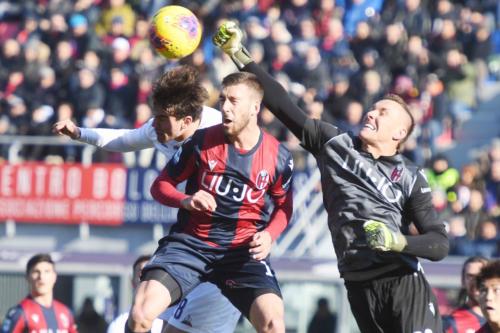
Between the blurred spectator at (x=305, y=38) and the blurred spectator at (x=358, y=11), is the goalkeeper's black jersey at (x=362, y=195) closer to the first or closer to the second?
the blurred spectator at (x=305, y=38)

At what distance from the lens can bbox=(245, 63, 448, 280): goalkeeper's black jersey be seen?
798cm

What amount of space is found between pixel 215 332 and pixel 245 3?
11338 millimetres

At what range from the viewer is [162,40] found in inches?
349

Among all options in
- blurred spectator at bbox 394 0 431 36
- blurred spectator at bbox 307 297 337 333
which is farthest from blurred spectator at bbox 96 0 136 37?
blurred spectator at bbox 307 297 337 333

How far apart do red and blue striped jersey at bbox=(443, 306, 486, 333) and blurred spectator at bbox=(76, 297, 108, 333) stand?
4609 mm

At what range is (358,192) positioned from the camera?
8.05 meters

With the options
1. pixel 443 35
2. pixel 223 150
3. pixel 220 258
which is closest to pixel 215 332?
pixel 220 258

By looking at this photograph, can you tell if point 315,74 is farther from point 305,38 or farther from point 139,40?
point 139,40

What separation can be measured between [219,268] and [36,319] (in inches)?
161

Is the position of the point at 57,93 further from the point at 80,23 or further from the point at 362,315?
the point at 362,315

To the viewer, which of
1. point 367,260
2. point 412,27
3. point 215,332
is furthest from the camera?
point 412,27

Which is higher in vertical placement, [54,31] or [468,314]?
[54,31]

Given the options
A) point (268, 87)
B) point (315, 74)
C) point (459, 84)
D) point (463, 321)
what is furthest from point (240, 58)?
point (459, 84)

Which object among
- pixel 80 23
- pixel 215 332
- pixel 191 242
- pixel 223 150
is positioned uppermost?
pixel 80 23
